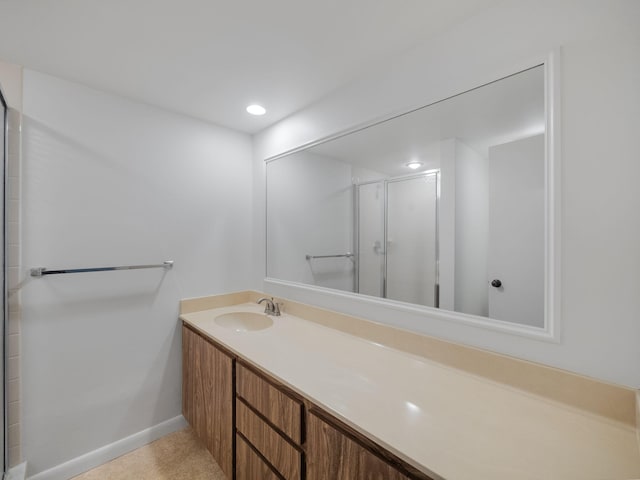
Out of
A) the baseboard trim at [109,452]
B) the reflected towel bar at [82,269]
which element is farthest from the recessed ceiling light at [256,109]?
the baseboard trim at [109,452]

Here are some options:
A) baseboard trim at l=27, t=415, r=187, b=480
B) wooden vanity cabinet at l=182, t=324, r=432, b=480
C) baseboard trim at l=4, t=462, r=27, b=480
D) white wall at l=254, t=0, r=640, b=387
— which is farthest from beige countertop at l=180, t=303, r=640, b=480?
baseboard trim at l=4, t=462, r=27, b=480

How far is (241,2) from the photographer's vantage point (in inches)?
40.7

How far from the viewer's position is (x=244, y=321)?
201cm

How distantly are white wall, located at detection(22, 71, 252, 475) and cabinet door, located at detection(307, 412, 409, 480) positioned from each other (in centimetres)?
141

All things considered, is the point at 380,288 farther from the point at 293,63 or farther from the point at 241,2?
the point at 241,2

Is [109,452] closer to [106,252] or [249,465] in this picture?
→ [249,465]

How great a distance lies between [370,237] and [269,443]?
119 cm

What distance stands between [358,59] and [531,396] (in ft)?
5.26

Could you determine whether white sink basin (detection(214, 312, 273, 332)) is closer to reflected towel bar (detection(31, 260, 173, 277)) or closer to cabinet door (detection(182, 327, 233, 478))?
cabinet door (detection(182, 327, 233, 478))

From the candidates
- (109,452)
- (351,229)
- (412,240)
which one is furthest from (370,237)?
(109,452)

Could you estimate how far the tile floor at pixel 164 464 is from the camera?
5.09ft

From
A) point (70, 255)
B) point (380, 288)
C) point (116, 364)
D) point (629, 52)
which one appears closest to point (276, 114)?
point (380, 288)

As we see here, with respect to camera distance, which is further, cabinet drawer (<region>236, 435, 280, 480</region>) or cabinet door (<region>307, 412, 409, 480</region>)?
cabinet drawer (<region>236, 435, 280, 480</region>)

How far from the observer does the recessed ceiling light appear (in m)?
1.83
